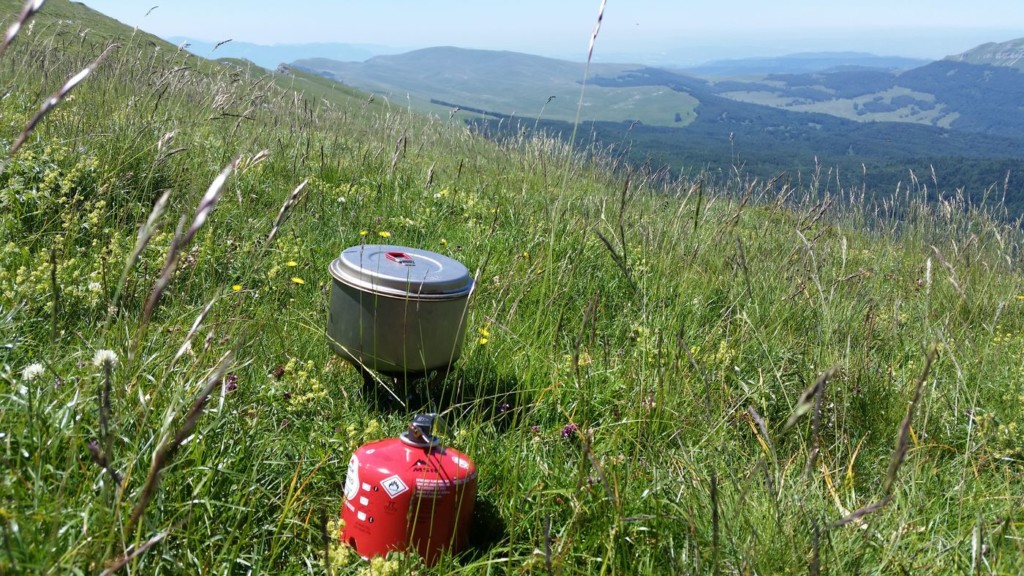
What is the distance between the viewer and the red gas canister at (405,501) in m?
2.09

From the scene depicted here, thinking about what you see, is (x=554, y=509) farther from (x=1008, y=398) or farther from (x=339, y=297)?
(x=1008, y=398)

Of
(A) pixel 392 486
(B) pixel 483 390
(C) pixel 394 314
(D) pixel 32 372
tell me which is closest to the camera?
(D) pixel 32 372

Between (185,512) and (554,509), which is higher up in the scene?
(185,512)

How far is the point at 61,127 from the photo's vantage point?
4645 mm

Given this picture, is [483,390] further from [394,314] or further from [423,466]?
[423,466]

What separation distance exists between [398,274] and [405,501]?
38.3 inches

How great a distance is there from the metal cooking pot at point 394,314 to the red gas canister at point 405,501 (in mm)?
634

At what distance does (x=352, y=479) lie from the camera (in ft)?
7.06

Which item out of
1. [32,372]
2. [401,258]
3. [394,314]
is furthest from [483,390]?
[32,372]

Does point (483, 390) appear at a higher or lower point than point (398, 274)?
lower

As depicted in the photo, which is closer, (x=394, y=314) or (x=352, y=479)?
(x=352, y=479)

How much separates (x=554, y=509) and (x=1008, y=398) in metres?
2.27

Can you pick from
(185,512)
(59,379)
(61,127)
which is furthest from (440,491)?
(61,127)

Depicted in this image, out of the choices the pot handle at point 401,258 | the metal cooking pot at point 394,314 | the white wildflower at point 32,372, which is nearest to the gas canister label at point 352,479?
the metal cooking pot at point 394,314
